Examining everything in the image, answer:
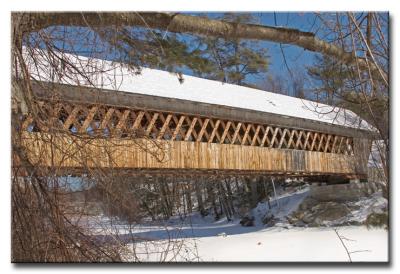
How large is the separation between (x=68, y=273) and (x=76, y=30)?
3.68 ft

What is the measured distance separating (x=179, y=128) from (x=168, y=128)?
61 cm

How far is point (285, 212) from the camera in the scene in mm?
3918

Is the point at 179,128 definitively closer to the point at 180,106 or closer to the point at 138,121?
the point at 180,106

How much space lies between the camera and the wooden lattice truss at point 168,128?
6.87 ft

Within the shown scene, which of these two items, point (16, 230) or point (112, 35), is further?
point (16, 230)

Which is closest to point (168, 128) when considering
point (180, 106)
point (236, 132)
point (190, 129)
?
point (180, 106)

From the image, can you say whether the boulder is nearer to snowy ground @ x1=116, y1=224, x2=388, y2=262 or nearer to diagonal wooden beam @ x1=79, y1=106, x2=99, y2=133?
snowy ground @ x1=116, y1=224, x2=388, y2=262

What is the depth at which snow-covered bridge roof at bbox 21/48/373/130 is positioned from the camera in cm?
210

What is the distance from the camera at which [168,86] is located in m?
3.34

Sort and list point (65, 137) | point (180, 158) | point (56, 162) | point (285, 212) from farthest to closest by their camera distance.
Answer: point (285, 212) < point (180, 158) < point (56, 162) < point (65, 137)

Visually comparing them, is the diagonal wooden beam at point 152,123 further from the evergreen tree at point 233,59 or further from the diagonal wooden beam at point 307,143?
the diagonal wooden beam at point 307,143

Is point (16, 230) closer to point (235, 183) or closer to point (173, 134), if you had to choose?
point (173, 134)
